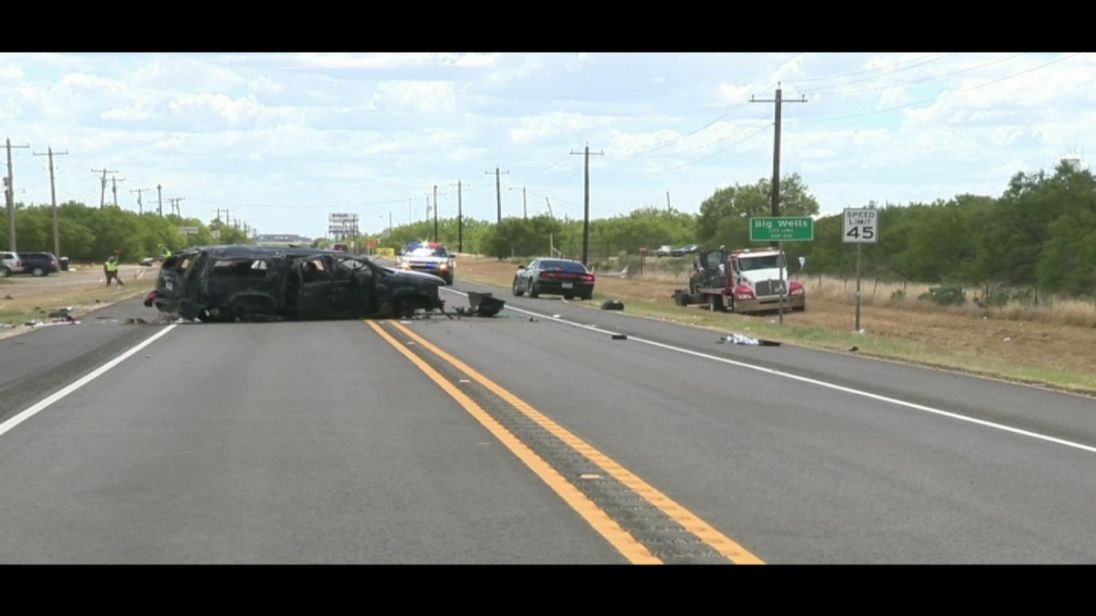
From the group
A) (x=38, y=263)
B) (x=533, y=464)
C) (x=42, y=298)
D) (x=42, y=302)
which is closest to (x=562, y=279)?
(x=42, y=302)

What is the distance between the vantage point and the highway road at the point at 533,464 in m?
7.48

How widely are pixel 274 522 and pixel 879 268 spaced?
236ft

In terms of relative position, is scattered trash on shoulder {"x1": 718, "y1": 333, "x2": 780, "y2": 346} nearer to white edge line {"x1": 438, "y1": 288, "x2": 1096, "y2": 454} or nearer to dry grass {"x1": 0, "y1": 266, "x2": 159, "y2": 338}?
white edge line {"x1": 438, "y1": 288, "x2": 1096, "y2": 454}

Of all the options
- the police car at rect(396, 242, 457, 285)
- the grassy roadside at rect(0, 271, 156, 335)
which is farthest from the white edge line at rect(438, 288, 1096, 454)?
the police car at rect(396, 242, 457, 285)

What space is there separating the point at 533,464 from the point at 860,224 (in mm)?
22819

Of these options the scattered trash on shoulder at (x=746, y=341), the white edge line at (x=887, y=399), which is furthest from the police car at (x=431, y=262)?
the white edge line at (x=887, y=399)

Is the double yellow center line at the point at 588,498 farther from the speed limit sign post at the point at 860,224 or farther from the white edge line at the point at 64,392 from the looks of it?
the speed limit sign post at the point at 860,224

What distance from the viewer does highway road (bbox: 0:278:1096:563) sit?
24.5ft

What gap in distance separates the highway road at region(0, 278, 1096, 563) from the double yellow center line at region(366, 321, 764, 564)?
29 millimetres

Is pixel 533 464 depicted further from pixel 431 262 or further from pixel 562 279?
pixel 431 262

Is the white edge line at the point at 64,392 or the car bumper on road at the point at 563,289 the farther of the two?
the car bumper on road at the point at 563,289

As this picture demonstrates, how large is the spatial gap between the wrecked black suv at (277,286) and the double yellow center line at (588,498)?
606 inches
